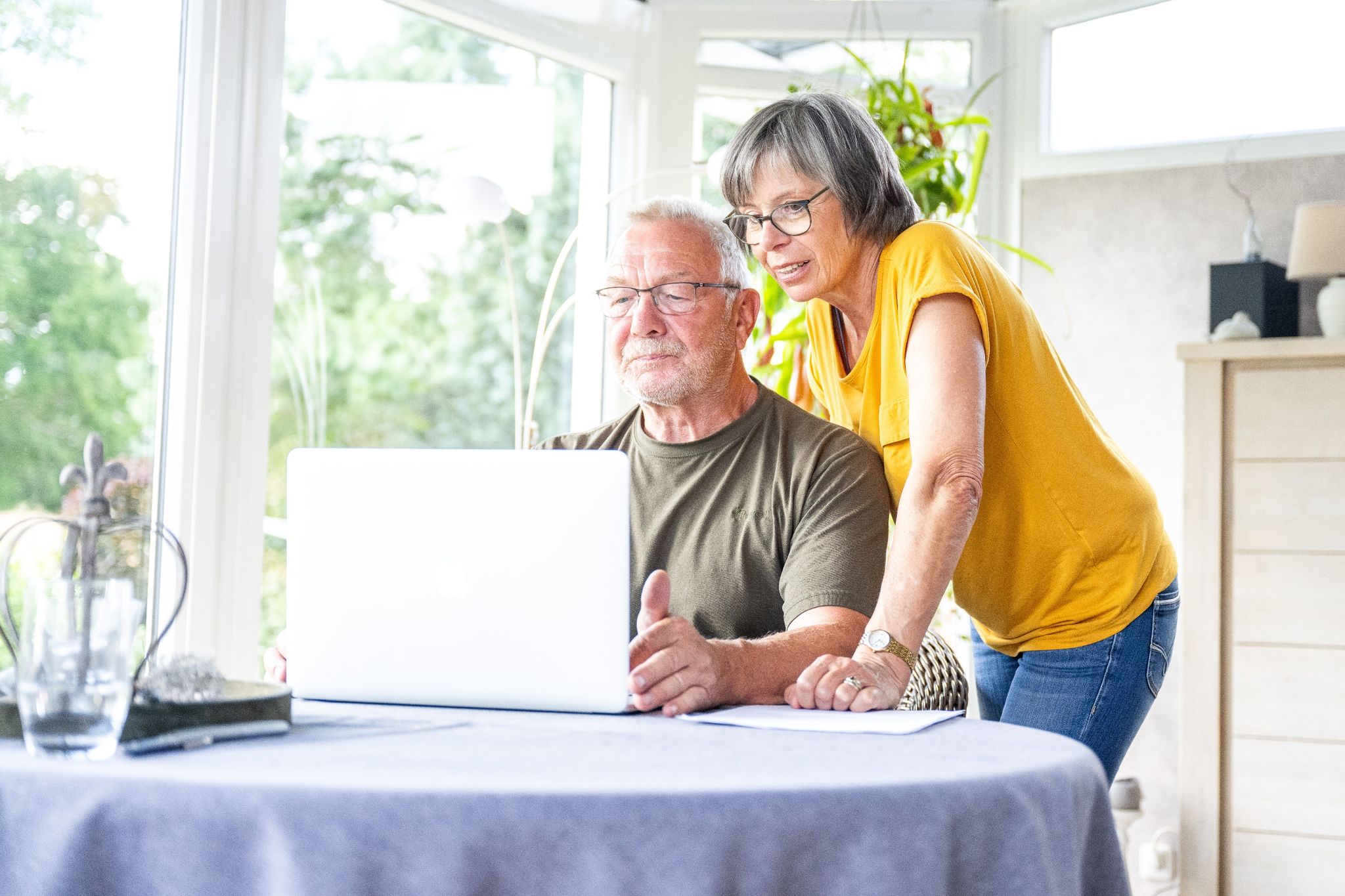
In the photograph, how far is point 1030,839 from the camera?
92 centimetres

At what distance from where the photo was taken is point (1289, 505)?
2.88 m

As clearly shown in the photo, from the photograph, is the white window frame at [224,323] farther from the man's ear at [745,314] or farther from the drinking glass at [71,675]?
the drinking glass at [71,675]

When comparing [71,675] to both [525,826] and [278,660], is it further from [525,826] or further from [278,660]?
[278,660]

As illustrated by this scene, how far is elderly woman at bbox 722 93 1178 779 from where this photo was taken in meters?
1.61

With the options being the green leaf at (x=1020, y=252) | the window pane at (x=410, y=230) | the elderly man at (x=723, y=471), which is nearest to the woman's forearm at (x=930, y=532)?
the elderly man at (x=723, y=471)

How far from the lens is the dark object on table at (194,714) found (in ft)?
3.26

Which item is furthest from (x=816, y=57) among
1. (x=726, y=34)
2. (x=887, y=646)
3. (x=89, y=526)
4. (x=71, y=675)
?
(x=71, y=675)

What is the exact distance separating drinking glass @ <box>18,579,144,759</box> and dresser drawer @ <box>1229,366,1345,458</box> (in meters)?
2.64

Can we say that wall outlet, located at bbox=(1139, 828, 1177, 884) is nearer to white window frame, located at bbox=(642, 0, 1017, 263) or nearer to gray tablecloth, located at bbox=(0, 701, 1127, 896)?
white window frame, located at bbox=(642, 0, 1017, 263)

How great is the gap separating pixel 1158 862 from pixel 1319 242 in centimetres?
164

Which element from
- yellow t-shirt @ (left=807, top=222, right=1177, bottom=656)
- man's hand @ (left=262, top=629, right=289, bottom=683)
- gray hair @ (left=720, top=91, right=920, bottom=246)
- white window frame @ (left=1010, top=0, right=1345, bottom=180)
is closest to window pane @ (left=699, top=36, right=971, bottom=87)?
white window frame @ (left=1010, top=0, right=1345, bottom=180)

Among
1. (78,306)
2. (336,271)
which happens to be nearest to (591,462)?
(78,306)

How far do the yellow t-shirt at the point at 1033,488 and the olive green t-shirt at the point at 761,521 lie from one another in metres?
0.10

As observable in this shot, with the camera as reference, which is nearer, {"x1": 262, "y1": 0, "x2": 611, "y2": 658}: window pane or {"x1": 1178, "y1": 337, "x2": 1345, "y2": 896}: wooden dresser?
{"x1": 262, "y1": 0, "x2": 611, "y2": 658}: window pane
